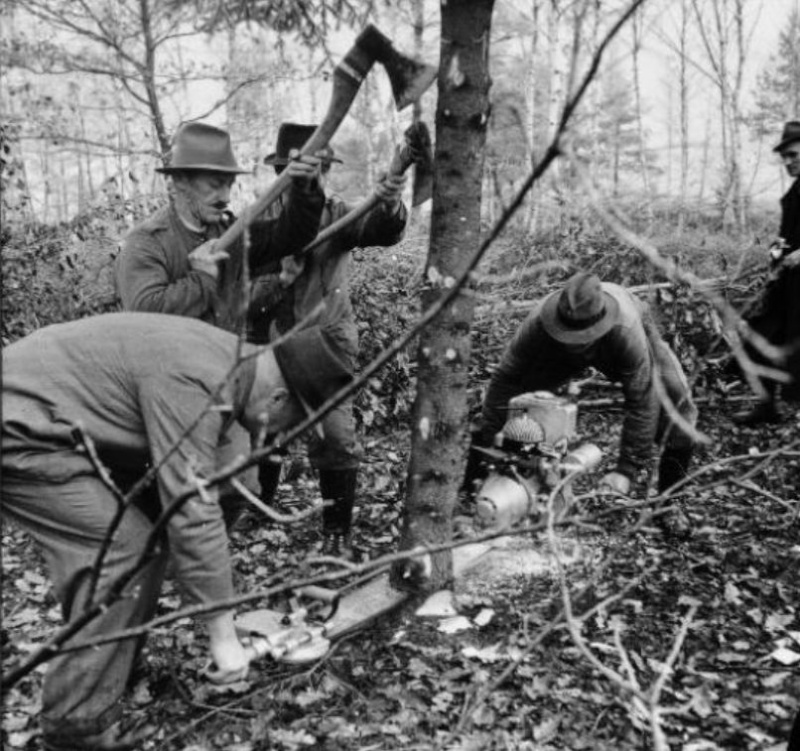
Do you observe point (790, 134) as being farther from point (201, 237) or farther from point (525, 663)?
point (525, 663)

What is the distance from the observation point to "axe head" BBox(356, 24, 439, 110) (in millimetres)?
3462

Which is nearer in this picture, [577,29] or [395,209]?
[577,29]

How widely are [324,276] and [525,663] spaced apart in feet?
7.55

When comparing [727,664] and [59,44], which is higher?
[59,44]

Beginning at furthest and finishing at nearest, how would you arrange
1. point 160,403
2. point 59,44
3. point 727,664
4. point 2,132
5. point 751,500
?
point 59,44 → point 2,132 → point 751,500 → point 727,664 → point 160,403

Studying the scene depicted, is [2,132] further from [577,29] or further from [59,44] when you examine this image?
[577,29]

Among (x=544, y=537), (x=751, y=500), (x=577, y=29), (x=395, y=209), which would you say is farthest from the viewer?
(x=751, y=500)

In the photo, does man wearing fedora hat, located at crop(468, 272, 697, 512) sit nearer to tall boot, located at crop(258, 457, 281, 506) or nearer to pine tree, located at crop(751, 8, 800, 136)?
tall boot, located at crop(258, 457, 281, 506)

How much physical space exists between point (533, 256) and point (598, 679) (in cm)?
721

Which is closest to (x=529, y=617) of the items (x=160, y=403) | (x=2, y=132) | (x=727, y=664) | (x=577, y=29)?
(x=727, y=664)

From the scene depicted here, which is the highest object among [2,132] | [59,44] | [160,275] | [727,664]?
[59,44]

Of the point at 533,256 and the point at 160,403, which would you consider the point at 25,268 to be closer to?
the point at 160,403

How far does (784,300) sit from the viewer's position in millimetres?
6496

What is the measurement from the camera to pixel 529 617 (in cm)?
376
